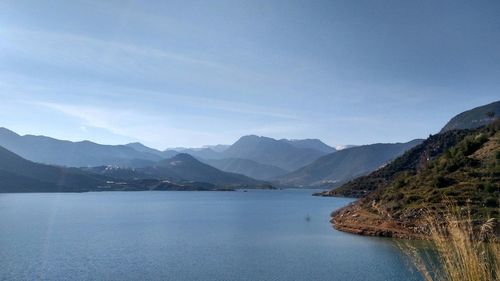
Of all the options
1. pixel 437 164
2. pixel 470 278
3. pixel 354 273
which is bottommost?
pixel 354 273

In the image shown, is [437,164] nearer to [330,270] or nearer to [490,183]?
[490,183]

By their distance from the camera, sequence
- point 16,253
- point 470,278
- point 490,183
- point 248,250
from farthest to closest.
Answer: point 490,183 < point 248,250 < point 16,253 < point 470,278

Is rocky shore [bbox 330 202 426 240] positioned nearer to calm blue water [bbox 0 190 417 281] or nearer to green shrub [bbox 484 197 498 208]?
calm blue water [bbox 0 190 417 281]

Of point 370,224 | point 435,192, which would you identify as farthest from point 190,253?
point 435,192

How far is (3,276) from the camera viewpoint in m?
42.8

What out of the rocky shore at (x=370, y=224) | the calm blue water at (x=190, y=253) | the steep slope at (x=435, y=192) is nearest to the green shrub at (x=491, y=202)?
the steep slope at (x=435, y=192)

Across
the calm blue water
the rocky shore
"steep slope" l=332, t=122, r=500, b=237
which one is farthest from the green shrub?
the calm blue water

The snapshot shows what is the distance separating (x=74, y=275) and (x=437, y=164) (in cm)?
8262

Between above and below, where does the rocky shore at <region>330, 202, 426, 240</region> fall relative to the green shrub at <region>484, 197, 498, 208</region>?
below

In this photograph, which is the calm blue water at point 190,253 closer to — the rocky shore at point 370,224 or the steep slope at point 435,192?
the rocky shore at point 370,224

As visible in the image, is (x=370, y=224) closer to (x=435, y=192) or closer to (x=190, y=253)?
(x=435, y=192)

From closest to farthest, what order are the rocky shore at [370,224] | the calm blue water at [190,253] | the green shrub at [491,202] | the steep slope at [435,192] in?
the calm blue water at [190,253]
the green shrub at [491,202]
the steep slope at [435,192]
the rocky shore at [370,224]

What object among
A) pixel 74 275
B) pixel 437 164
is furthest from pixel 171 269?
pixel 437 164

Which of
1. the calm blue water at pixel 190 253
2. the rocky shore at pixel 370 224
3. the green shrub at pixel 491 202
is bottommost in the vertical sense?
the calm blue water at pixel 190 253
